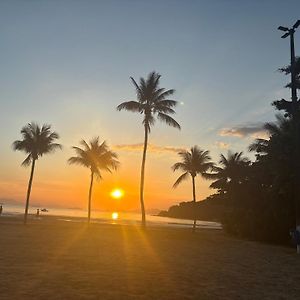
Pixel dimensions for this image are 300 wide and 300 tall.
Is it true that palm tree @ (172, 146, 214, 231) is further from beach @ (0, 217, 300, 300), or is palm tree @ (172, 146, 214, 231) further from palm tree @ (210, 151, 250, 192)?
beach @ (0, 217, 300, 300)

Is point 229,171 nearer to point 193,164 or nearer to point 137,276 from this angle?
point 193,164

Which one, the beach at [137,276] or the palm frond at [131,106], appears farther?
the palm frond at [131,106]

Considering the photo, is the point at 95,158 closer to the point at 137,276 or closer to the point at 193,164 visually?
the point at 193,164

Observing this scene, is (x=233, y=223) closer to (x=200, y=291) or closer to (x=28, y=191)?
(x=28, y=191)

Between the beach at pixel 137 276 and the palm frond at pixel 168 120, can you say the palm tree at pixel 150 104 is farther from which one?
the beach at pixel 137 276

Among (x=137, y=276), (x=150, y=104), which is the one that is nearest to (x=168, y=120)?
(x=150, y=104)

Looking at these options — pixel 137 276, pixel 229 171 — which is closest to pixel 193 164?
pixel 229 171

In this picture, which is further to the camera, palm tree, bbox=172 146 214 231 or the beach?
palm tree, bbox=172 146 214 231

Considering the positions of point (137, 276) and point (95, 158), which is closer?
point (137, 276)

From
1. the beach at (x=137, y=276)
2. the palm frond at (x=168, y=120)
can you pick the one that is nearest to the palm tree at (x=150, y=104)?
the palm frond at (x=168, y=120)

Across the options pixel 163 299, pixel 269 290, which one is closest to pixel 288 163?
pixel 269 290

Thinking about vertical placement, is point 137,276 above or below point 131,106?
below

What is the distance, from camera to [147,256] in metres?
16.3

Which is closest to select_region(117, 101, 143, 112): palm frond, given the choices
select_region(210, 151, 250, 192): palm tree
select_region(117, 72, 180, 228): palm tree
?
select_region(117, 72, 180, 228): palm tree
